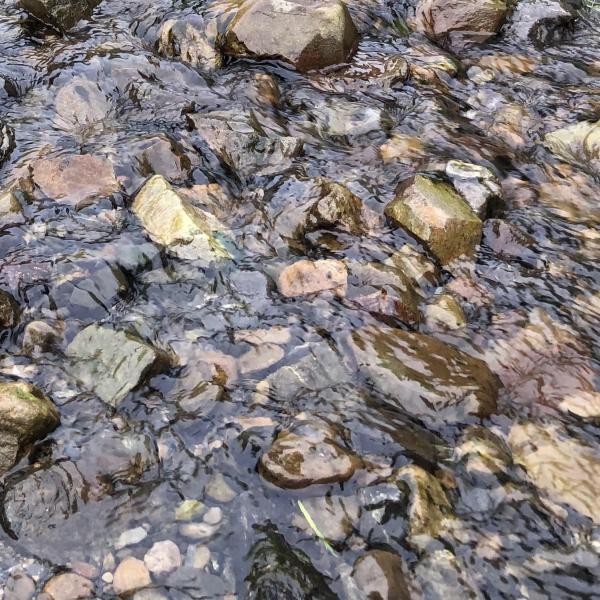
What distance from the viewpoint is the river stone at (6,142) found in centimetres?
546

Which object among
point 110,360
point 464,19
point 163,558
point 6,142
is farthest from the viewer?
point 464,19

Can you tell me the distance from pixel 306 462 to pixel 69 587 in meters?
1.27

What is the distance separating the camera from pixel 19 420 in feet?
10.7

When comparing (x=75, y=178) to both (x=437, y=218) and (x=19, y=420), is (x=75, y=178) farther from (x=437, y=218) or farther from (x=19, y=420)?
(x=437, y=218)

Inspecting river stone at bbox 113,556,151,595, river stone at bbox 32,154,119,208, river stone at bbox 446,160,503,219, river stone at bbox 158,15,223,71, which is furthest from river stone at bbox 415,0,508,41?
river stone at bbox 113,556,151,595

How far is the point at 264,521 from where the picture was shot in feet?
10.5

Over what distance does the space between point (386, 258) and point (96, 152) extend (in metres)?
2.77

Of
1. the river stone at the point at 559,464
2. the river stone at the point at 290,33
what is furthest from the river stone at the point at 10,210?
the river stone at the point at 559,464

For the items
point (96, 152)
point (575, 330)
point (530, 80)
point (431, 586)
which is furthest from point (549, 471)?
point (530, 80)

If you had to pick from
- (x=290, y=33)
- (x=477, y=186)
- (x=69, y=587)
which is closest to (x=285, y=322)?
(x=69, y=587)

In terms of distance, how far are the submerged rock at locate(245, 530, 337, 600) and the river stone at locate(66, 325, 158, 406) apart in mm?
1292

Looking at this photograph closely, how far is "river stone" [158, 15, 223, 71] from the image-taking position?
693 cm

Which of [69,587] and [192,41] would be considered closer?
[69,587]

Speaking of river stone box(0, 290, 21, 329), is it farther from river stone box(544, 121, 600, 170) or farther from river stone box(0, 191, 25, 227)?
river stone box(544, 121, 600, 170)
